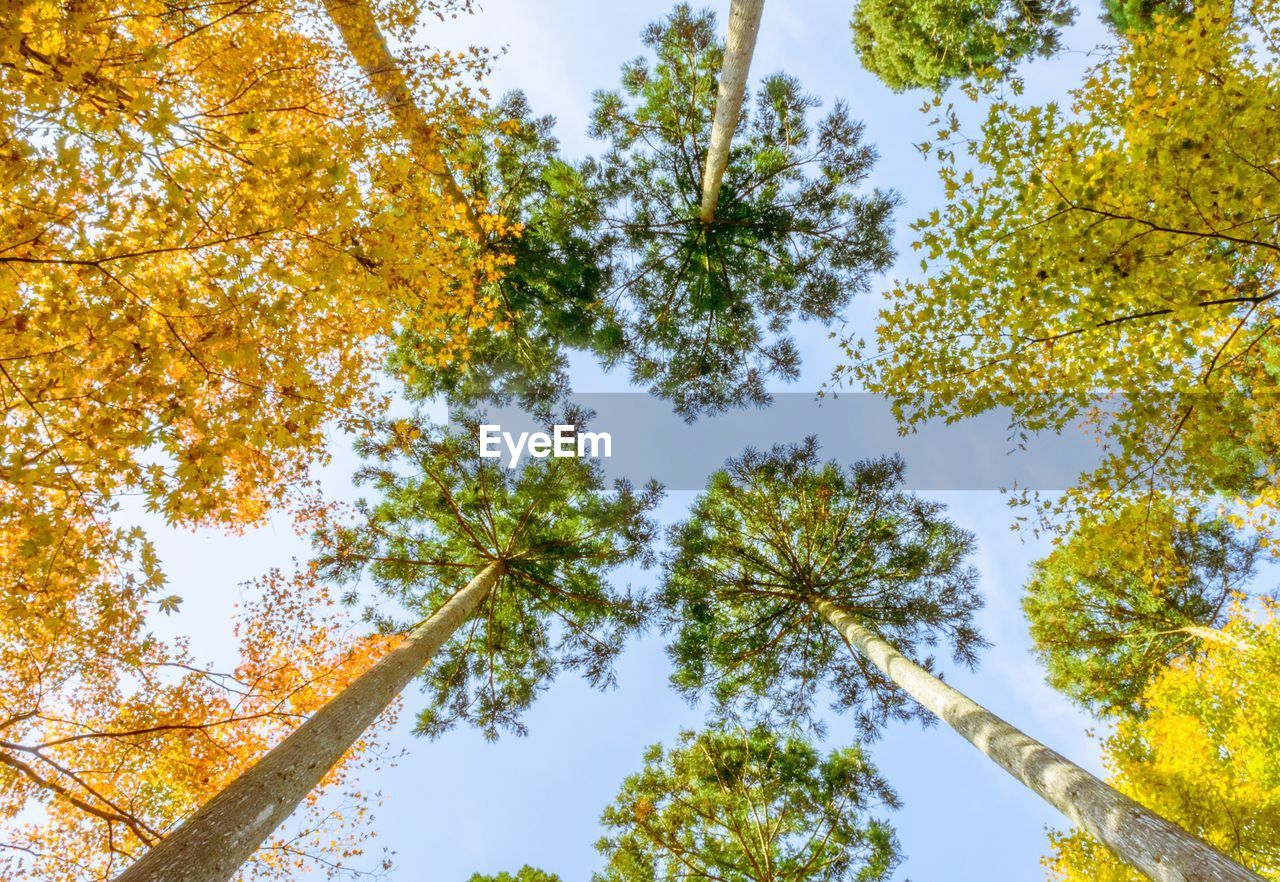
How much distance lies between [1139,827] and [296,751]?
551cm

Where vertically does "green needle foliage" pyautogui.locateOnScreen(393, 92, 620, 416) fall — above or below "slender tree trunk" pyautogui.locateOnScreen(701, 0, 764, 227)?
above

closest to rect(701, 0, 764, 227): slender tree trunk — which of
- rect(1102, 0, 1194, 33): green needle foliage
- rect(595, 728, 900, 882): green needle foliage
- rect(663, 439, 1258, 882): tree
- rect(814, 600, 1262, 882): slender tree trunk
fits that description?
rect(663, 439, 1258, 882): tree

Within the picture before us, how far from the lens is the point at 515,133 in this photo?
7.64 m

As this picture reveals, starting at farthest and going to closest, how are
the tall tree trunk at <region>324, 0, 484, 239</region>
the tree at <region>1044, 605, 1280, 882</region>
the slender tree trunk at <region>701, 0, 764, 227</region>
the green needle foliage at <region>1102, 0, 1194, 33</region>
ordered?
the green needle foliage at <region>1102, 0, 1194, 33</region> → the tree at <region>1044, 605, 1280, 882</region> → the tall tree trunk at <region>324, 0, 484, 239</region> → the slender tree trunk at <region>701, 0, 764, 227</region>

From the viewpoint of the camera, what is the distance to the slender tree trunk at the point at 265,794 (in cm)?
288

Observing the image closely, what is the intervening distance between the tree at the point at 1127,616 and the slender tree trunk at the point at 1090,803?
6460mm

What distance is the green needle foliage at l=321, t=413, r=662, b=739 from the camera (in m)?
8.04

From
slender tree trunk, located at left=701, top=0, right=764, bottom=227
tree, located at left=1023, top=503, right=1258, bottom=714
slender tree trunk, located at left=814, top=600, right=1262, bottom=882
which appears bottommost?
slender tree trunk, located at left=814, top=600, right=1262, bottom=882

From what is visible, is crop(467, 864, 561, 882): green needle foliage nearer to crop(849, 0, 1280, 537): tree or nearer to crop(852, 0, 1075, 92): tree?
crop(849, 0, 1280, 537): tree

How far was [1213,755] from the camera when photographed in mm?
8766

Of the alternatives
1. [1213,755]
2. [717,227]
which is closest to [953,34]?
[717,227]

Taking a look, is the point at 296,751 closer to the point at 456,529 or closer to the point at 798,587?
the point at 456,529

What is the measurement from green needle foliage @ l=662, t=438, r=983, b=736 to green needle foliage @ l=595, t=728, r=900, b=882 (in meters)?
0.80

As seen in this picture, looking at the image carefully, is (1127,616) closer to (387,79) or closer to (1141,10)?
(1141,10)
